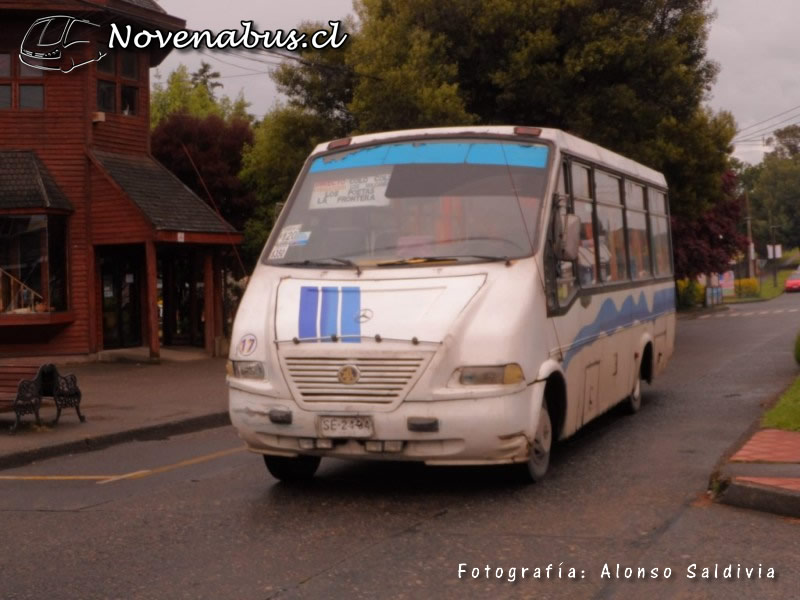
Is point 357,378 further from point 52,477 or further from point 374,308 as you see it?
point 52,477

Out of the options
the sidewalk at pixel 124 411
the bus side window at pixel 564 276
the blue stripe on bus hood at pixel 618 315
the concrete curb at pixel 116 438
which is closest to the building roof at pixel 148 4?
the sidewalk at pixel 124 411

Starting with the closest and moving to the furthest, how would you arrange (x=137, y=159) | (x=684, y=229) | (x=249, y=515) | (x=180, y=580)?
(x=180, y=580)
(x=249, y=515)
(x=137, y=159)
(x=684, y=229)

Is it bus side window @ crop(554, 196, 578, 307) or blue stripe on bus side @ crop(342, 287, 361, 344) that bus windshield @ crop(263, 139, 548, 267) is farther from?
blue stripe on bus side @ crop(342, 287, 361, 344)

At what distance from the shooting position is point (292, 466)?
29.5ft

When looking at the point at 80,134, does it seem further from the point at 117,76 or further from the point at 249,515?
the point at 249,515

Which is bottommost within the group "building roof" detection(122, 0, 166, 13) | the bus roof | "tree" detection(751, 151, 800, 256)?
the bus roof

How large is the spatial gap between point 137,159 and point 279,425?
17634 mm

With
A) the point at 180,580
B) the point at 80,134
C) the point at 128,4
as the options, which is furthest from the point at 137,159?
the point at 180,580

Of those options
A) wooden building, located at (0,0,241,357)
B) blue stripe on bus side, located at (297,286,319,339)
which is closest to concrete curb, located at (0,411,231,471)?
blue stripe on bus side, located at (297,286,319,339)

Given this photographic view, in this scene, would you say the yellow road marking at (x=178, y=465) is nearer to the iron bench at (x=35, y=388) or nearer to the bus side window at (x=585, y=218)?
the iron bench at (x=35, y=388)

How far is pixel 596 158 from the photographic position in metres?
10.9

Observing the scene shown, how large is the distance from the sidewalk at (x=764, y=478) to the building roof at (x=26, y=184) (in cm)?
1622

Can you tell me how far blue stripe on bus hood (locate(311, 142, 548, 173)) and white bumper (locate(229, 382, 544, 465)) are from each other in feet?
6.76

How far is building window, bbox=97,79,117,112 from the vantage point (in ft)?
77.8
